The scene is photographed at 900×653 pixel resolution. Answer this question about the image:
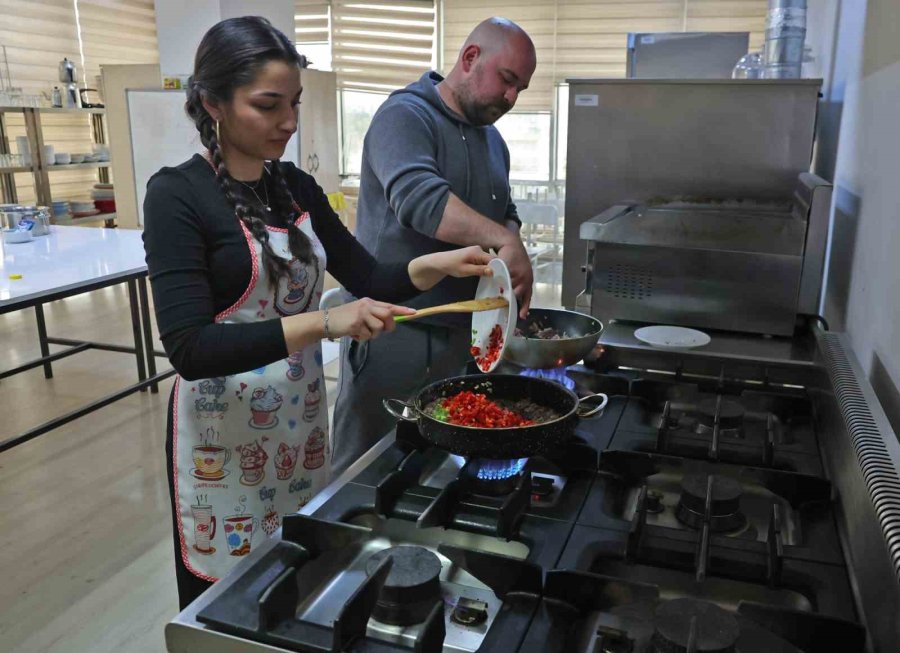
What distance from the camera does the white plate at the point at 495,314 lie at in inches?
46.2

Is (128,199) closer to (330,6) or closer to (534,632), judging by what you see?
(330,6)

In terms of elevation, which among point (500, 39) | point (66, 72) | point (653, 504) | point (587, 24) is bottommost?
point (653, 504)

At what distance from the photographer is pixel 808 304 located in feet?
5.26

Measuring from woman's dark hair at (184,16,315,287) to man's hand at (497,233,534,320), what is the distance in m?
0.42

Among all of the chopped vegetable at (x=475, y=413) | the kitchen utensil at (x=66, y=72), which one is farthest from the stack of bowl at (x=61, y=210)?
the chopped vegetable at (x=475, y=413)

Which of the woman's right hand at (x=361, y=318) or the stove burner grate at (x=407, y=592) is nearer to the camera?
the stove burner grate at (x=407, y=592)

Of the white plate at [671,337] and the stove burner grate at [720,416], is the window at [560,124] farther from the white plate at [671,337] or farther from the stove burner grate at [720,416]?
the stove burner grate at [720,416]

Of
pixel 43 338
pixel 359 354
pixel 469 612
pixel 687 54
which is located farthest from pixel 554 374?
pixel 43 338

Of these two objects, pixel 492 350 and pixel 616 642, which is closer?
pixel 616 642

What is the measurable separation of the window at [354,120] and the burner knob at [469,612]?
18.7 feet

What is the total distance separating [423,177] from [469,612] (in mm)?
906

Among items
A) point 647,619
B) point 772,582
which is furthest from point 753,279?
point 647,619

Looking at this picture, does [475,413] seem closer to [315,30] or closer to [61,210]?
[61,210]

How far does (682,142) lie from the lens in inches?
83.7
